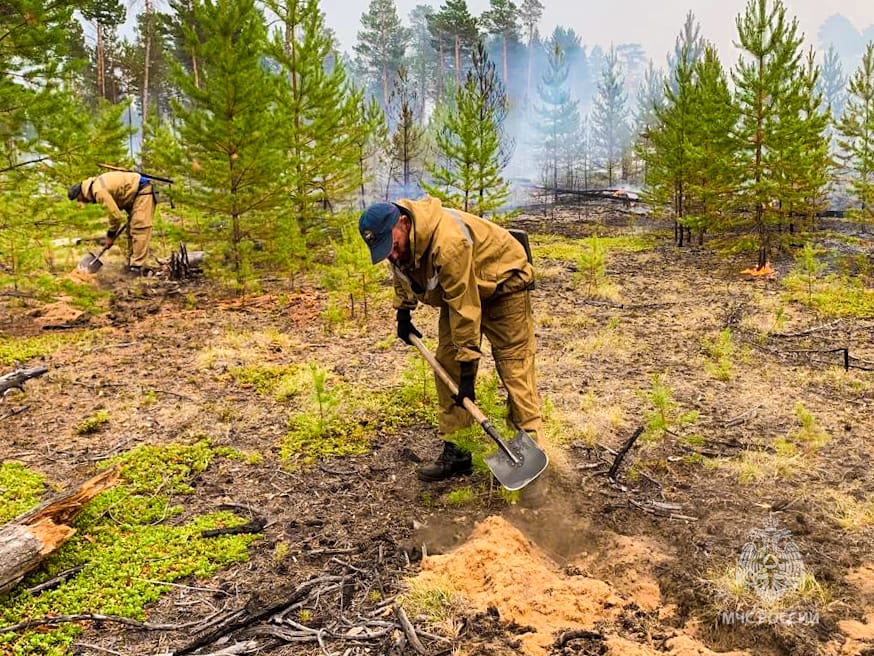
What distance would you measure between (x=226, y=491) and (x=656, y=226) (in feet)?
74.1

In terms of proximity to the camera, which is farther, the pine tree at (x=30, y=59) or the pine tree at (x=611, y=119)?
the pine tree at (x=611, y=119)

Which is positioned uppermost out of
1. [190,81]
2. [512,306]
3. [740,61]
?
[740,61]

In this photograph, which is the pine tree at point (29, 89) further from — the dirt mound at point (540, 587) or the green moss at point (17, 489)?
the dirt mound at point (540, 587)

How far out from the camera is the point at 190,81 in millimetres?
9484

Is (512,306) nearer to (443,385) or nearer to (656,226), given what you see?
(443,385)

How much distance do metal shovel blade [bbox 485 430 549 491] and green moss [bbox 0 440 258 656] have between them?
5.29 ft

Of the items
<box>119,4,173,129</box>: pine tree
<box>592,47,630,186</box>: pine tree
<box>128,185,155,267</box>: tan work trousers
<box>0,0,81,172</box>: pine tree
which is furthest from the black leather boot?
<box>592,47,630,186</box>: pine tree

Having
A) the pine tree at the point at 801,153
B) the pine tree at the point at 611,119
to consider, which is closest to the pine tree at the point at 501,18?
the pine tree at the point at 611,119

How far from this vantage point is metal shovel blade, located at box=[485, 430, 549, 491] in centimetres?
386

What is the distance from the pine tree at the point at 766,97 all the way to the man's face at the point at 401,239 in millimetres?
12021

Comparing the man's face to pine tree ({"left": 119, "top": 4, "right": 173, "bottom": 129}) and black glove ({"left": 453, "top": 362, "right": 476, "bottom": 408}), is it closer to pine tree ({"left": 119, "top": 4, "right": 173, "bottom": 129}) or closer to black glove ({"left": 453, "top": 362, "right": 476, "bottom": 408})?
black glove ({"left": 453, "top": 362, "right": 476, "bottom": 408})

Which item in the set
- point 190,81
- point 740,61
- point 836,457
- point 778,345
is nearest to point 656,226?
point 740,61

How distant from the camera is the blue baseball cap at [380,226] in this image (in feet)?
12.0

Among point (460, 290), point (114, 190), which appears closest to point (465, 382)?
point (460, 290)
